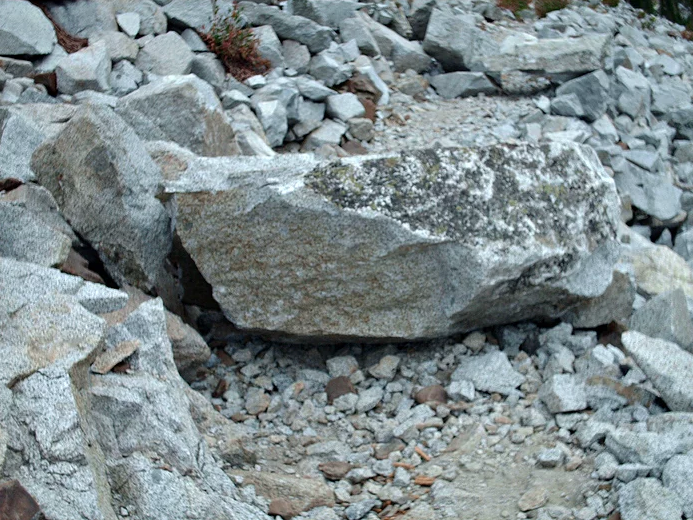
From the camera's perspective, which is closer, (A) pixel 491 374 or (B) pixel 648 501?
(B) pixel 648 501

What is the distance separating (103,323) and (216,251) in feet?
3.65

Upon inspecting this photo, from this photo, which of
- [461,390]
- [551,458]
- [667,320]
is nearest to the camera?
[551,458]

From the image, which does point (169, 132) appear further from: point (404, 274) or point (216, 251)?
point (404, 274)

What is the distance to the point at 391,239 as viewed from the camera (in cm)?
474

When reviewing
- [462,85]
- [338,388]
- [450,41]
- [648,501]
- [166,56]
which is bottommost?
[462,85]

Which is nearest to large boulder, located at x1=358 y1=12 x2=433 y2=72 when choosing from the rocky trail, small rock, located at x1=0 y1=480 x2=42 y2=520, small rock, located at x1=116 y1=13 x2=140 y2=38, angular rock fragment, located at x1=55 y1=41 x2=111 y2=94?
small rock, located at x1=116 y1=13 x2=140 y2=38

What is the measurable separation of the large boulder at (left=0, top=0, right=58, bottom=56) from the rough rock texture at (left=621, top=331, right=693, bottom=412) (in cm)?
595

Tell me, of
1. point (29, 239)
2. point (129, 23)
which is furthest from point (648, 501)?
point (129, 23)

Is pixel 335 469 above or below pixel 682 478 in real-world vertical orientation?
below

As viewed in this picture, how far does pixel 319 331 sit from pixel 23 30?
15.5ft

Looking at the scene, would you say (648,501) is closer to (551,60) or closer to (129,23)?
(129,23)

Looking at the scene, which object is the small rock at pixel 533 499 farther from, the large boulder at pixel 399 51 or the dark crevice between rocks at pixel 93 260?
the large boulder at pixel 399 51

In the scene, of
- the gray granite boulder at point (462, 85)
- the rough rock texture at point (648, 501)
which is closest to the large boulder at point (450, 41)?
the gray granite boulder at point (462, 85)

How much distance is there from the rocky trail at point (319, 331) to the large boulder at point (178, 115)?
0.02 meters
